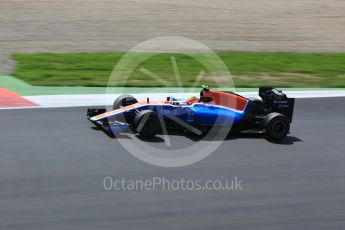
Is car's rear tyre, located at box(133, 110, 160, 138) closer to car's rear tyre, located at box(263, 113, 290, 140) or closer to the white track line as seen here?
car's rear tyre, located at box(263, 113, 290, 140)

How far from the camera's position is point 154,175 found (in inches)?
347

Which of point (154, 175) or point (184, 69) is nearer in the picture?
point (154, 175)

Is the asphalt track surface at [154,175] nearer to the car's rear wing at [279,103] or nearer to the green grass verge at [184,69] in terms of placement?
the car's rear wing at [279,103]

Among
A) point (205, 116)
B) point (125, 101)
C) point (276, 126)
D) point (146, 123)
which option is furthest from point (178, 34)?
point (146, 123)

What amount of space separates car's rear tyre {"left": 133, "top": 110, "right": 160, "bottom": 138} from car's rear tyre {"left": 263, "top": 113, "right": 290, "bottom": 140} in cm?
183

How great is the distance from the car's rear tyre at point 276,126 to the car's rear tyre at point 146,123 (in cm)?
183

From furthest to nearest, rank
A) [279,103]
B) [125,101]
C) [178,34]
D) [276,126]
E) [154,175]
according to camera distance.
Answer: [178,34] → [125,101] → [279,103] → [276,126] → [154,175]

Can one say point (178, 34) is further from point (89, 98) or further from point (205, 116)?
point (205, 116)

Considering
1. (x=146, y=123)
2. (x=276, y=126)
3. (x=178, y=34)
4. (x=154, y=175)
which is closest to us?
(x=154, y=175)

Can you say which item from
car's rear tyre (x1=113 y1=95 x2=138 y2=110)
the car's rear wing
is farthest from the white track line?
the car's rear wing

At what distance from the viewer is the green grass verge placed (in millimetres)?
16219

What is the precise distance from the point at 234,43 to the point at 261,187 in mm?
14057

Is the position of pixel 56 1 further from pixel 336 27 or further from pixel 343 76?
pixel 343 76

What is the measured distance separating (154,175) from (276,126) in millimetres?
2865
